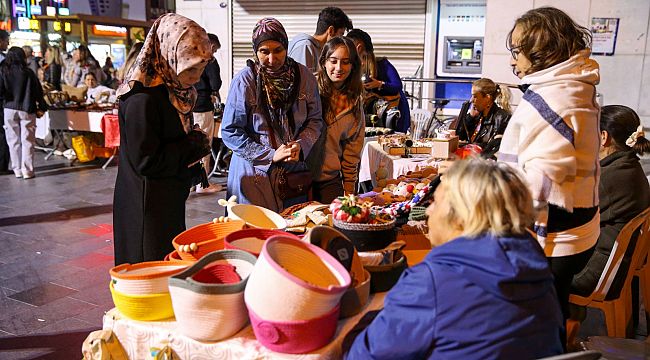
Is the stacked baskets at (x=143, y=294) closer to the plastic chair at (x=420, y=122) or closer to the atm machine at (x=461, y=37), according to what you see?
the plastic chair at (x=420, y=122)

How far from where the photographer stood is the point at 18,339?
3441 millimetres

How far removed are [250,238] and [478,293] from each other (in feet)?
3.01

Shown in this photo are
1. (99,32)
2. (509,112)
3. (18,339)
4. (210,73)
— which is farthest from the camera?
(99,32)

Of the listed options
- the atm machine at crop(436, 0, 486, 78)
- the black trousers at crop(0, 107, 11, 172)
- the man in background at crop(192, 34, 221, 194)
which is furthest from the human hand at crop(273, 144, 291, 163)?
the atm machine at crop(436, 0, 486, 78)

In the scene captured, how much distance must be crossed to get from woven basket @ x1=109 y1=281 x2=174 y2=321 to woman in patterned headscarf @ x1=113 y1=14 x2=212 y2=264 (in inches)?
33.8

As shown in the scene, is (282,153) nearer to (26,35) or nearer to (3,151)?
(3,151)

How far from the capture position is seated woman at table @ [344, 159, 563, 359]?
138 cm

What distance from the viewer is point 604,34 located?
28.8 ft

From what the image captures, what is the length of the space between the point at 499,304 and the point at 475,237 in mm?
171

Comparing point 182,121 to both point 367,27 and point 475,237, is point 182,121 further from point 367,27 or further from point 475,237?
point 367,27

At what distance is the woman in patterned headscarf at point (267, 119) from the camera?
125 inches

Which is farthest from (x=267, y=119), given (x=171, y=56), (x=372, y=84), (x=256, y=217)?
(x=372, y=84)

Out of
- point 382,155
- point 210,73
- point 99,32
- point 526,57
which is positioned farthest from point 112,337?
point 99,32

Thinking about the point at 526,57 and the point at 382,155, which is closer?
the point at 526,57
